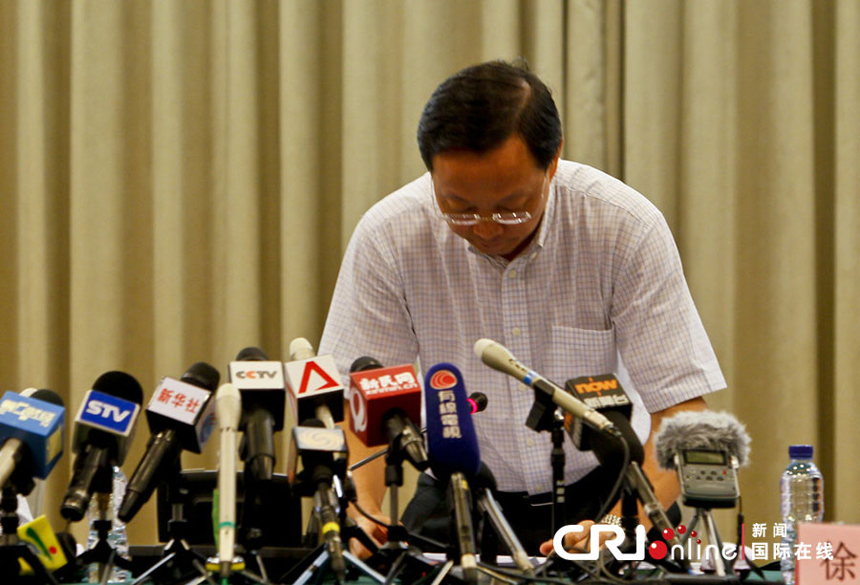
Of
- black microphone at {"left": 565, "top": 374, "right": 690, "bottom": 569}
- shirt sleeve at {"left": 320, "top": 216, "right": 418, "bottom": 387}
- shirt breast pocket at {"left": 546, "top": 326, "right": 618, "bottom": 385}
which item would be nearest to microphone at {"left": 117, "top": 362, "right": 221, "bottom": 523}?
black microphone at {"left": 565, "top": 374, "right": 690, "bottom": 569}

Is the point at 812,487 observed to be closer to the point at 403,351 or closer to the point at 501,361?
the point at 403,351

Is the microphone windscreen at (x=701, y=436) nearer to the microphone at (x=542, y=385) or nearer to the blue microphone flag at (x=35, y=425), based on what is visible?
the microphone at (x=542, y=385)

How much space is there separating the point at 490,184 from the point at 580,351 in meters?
0.55

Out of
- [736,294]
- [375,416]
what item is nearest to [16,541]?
[375,416]

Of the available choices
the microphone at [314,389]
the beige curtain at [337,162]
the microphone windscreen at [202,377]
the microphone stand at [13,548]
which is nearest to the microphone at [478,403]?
the microphone at [314,389]

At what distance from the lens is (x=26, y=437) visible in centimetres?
116

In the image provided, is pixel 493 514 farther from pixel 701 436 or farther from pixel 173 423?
pixel 173 423

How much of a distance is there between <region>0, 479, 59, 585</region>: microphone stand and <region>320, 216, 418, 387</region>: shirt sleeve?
92 centimetres

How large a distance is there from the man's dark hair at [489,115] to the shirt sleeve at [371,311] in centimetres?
41

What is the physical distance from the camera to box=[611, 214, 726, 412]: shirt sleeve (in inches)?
76.3

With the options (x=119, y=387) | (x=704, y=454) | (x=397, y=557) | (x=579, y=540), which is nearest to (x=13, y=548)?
(x=119, y=387)

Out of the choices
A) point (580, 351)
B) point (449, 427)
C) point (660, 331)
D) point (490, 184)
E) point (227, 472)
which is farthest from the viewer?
point (580, 351)

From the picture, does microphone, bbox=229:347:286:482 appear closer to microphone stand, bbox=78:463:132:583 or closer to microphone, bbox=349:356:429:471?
microphone, bbox=349:356:429:471

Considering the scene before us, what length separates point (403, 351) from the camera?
2.14 metres
